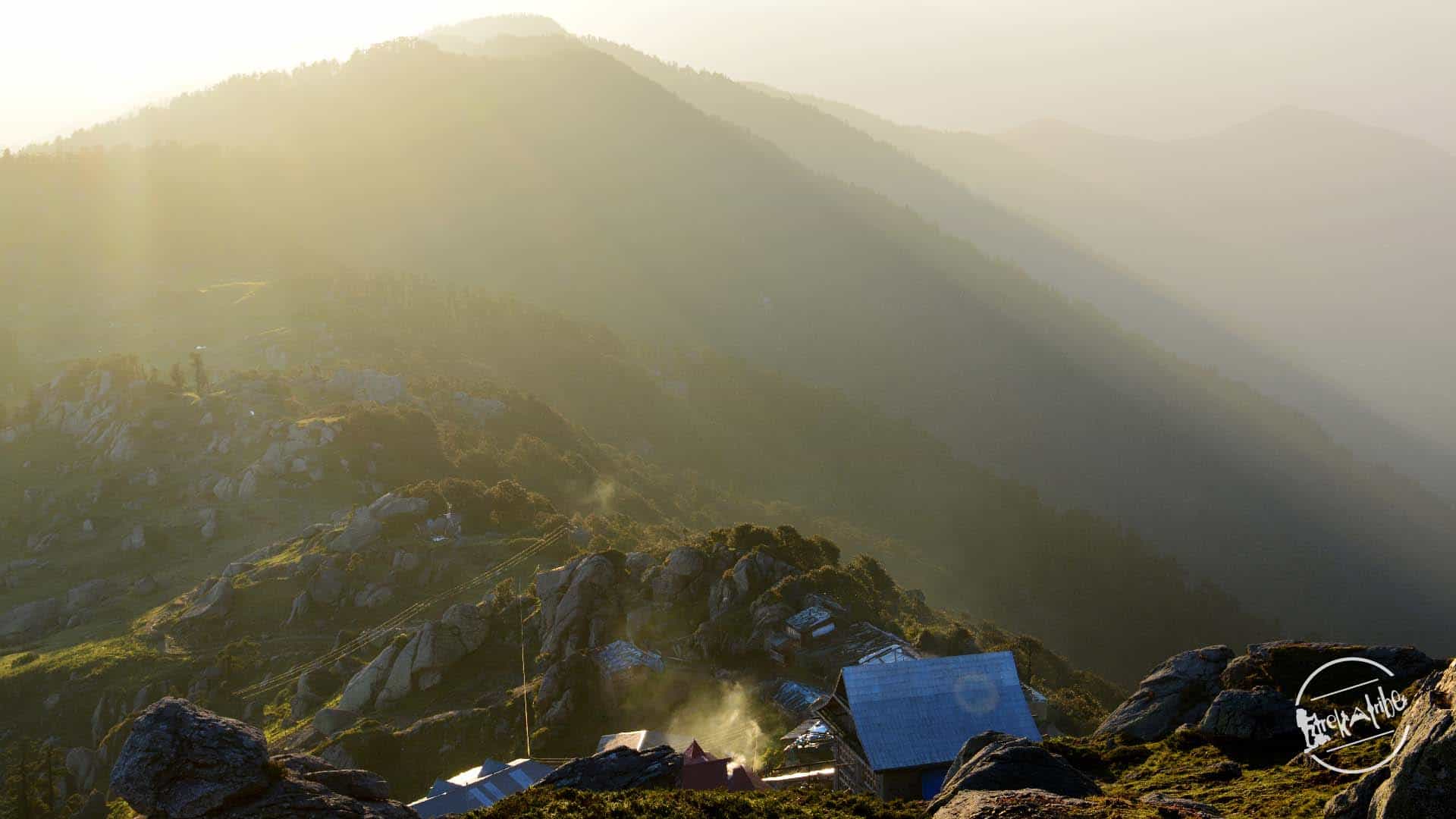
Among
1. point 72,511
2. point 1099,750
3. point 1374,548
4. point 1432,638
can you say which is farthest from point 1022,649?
point 1374,548

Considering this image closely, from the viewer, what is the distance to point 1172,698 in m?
32.7

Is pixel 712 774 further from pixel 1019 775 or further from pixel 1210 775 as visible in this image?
pixel 1210 775

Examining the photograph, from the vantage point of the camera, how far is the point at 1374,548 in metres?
178

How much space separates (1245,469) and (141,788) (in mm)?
214812

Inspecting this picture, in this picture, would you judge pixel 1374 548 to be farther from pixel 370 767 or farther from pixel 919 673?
pixel 370 767

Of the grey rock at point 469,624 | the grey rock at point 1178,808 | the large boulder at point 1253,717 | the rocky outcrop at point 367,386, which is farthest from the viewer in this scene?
the rocky outcrop at point 367,386

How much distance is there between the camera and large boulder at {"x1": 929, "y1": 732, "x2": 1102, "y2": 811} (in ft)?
73.8

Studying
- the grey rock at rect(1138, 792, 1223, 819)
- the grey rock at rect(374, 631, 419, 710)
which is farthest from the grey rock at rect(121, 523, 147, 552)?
the grey rock at rect(1138, 792, 1223, 819)

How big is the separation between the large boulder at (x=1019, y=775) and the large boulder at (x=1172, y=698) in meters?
9.81

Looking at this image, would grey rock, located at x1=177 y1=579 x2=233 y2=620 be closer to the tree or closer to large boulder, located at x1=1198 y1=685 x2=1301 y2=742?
the tree

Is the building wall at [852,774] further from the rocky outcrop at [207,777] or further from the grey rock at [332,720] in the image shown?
the grey rock at [332,720]

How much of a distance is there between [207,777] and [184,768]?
1.96 feet

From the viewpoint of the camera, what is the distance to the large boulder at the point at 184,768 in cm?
1986

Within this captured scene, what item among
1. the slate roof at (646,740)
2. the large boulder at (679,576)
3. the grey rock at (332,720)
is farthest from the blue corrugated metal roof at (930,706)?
the grey rock at (332,720)
